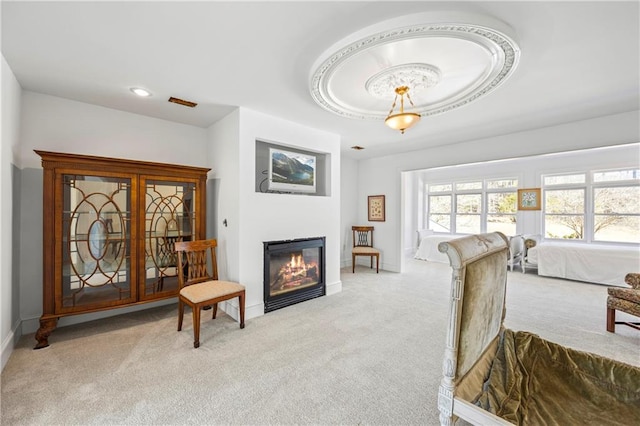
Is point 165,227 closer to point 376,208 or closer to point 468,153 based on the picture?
point 376,208

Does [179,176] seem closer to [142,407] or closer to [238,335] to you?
[238,335]

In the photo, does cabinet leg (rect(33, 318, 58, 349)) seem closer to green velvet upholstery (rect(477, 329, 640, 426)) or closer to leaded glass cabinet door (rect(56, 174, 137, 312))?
leaded glass cabinet door (rect(56, 174, 137, 312))

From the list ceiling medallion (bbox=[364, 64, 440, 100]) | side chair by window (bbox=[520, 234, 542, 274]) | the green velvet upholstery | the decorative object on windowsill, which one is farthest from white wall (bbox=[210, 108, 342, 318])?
side chair by window (bbox=[520, 234, 542, 274])

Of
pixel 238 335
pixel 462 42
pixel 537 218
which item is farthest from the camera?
pixel 537 218

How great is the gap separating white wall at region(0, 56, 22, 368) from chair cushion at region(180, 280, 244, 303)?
1.37m

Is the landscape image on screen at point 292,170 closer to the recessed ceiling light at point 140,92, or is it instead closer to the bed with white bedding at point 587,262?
the recessed ceiling light at point 140,92

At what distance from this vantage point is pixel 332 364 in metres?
2.18

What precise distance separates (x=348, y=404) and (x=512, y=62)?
2.84m

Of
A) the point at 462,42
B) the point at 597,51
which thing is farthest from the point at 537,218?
the point at 462,42

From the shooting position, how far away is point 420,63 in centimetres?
216

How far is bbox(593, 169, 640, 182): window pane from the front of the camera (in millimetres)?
5332

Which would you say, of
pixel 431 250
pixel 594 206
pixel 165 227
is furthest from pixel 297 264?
pixel 594 206

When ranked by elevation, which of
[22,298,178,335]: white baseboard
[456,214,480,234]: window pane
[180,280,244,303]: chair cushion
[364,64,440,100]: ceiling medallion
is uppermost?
[364,64,440,100]: ceiling medallion

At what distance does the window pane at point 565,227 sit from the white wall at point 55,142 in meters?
8.42
